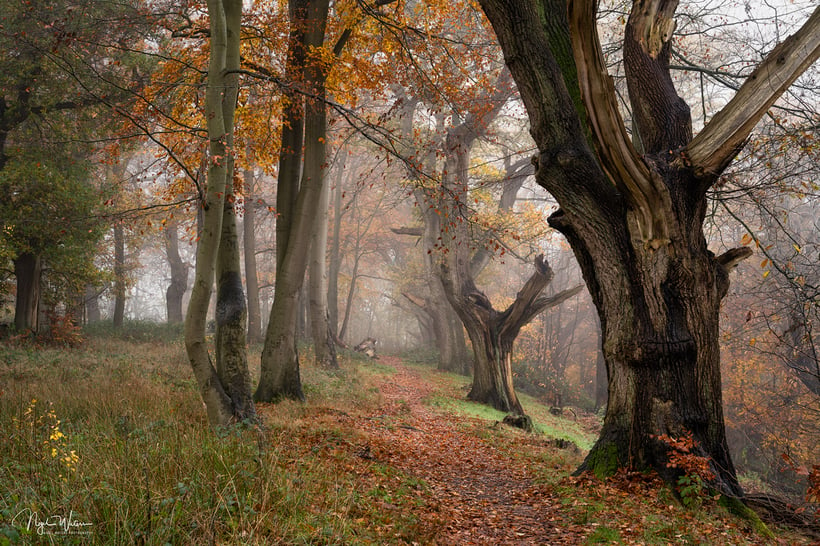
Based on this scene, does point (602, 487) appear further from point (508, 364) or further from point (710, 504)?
point (508, 364)

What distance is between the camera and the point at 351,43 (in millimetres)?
9938

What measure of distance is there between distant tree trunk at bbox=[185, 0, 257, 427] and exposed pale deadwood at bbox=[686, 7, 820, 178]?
5.12 m

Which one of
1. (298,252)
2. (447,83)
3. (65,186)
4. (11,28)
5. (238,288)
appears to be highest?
(11,28)

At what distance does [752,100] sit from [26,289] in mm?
16625

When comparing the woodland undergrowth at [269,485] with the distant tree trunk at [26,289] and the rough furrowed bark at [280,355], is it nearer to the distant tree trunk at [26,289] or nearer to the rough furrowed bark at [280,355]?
the rough furrowed bark at [280,355]

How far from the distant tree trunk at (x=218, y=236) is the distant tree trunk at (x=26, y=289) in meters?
10.6

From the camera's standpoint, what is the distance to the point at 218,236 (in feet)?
19.1

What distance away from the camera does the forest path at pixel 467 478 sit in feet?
13.8

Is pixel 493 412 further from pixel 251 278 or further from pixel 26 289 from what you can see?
pixel 26 289

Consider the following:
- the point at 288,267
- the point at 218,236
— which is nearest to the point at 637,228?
the point at 218,236

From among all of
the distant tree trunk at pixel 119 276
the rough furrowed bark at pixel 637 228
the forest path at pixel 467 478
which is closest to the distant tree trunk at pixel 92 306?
the distant tree trunk at pixel 119 276

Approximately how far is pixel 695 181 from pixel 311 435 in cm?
517

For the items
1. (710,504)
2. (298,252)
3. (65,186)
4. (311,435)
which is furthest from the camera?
(65,186)

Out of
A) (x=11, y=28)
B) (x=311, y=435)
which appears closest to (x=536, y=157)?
(x=311, y=435)
